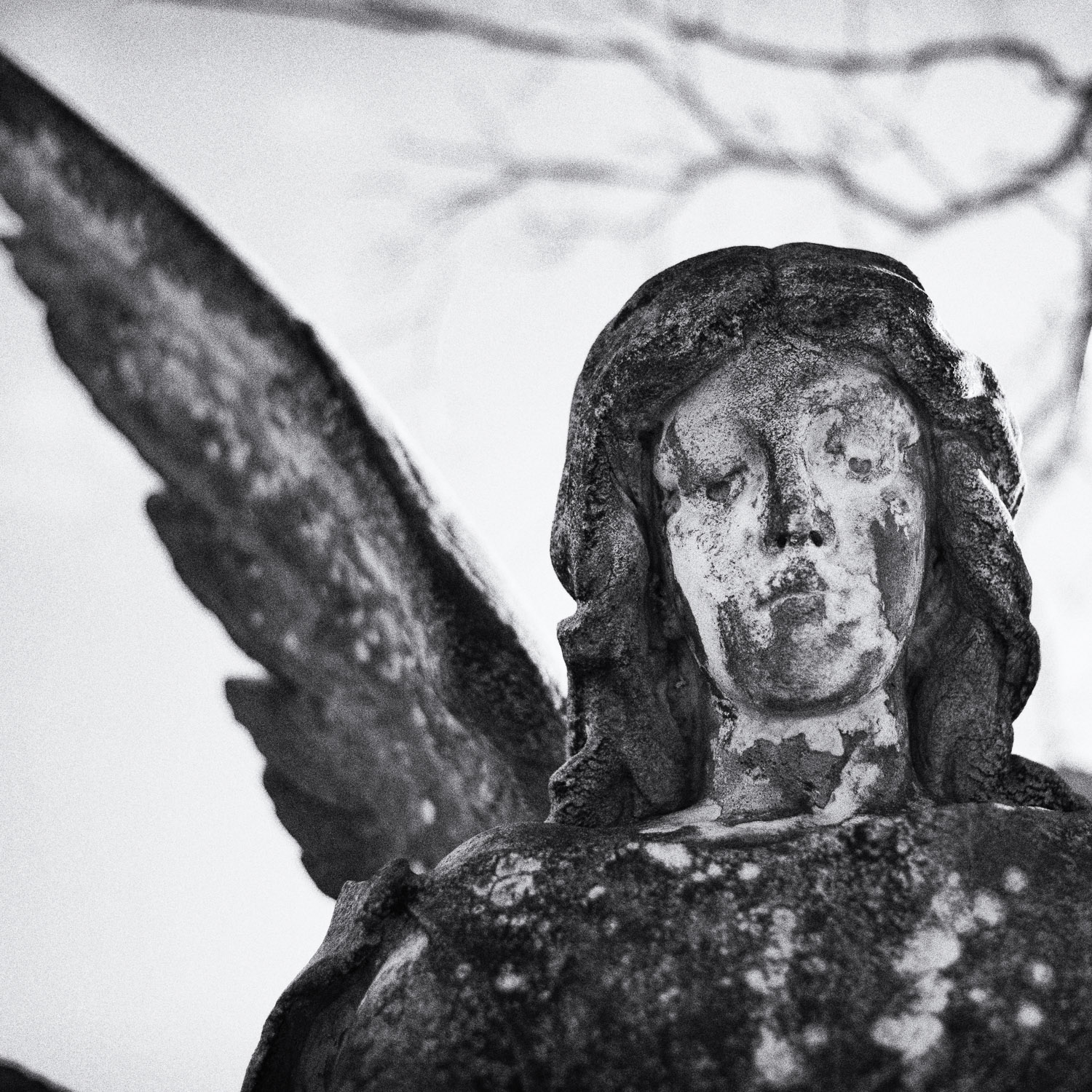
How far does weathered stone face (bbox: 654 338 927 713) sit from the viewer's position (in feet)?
8.06

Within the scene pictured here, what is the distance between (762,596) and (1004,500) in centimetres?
54

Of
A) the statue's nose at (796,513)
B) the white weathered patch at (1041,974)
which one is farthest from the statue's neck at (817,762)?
the white weathered patch at (1041,974)

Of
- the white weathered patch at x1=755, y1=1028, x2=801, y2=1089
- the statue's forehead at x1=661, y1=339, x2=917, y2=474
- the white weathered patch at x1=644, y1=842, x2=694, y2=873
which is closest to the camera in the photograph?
the white weathered patch at x1=755, y1=1028, x2=801, y2=1089

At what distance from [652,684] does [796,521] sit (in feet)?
1.22

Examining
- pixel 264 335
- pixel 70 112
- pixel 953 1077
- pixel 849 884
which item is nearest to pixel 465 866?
pixel 849 884

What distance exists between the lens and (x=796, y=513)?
8.13ft

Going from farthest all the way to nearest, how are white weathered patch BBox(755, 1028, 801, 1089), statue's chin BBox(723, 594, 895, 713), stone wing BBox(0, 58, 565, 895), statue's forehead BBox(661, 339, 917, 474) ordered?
stone wing BBox(0, 58, 565, 895) < statue's forehead BBox(661, 339, 917, 474) < statue's chin BBox(723, 594, 895, 713) < white weathered patch BBox(755, 1028, 801, 1089)

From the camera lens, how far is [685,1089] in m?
2.06

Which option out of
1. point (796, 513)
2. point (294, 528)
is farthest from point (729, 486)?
point (294, 528)

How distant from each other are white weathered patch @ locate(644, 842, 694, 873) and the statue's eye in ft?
1.82

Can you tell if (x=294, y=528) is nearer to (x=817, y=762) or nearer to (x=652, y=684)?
(x=652, y=684)

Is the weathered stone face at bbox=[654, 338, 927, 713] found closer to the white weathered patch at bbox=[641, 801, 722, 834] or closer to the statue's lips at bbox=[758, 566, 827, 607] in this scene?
the statue's lips at bbox=[758, 566, 827, 607]

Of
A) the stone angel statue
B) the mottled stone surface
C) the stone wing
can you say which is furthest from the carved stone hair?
the stone wing

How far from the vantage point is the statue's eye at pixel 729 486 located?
258cm
